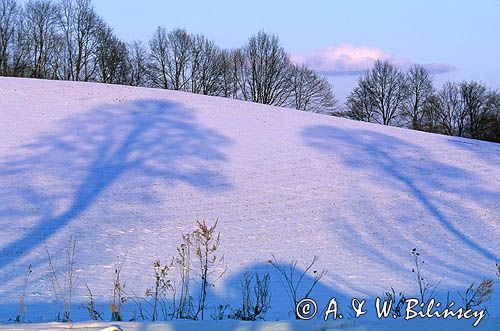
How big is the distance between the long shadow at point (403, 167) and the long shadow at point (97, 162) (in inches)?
161

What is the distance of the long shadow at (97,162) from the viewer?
15.4 meters

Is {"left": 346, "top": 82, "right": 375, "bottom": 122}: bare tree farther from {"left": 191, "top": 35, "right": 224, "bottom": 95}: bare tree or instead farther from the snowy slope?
the snowy slope

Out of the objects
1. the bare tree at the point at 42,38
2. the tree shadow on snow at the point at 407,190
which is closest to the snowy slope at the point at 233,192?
the tree shadow on snow at the point at 407,190

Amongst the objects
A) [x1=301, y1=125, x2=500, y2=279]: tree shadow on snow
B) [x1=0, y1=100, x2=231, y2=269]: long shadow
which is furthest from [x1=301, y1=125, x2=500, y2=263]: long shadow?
[x1=0, y1=100, x2=231, y2=269]: long shadow

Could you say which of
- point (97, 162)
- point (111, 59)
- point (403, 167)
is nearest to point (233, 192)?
point (97, 162)

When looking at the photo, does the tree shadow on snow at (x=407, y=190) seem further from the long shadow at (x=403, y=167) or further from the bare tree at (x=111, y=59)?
the bare tree at (x=111, y=59)

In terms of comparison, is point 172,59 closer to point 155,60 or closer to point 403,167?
point 155,60

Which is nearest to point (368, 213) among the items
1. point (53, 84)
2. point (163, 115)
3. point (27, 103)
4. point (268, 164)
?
point (268, 164)

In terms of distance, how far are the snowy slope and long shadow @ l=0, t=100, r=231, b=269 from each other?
0.22ft

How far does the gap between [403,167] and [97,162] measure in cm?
968

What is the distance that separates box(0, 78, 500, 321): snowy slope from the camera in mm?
11602

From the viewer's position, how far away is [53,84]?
29.3 m

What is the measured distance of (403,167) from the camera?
67.2 ft

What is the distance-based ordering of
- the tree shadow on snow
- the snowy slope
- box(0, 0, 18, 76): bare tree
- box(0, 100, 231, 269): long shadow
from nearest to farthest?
the snowy slope, the tree shadow on snow, box(0, 100, 231, 269): long shadow, box(0, 0, 18, 76): bare tree
